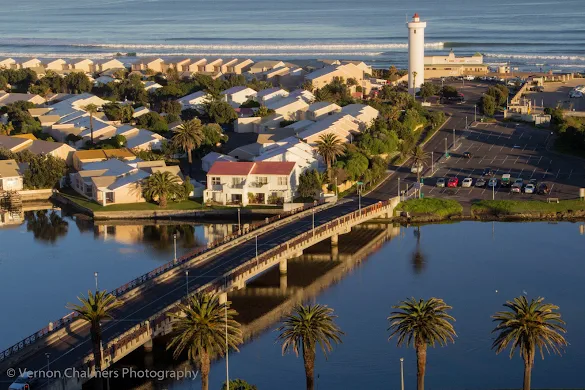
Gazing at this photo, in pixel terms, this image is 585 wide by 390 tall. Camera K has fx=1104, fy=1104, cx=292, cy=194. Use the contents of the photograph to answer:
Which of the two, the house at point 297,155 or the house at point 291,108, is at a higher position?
the house at point 291,108

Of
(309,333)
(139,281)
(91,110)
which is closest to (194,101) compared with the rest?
(91,110)

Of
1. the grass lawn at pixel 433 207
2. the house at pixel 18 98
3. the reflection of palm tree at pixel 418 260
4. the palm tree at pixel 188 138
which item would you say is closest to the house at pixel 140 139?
the palm tree at pixel 188 138

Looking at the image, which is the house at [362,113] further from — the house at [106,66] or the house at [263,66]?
the house at [106,66]

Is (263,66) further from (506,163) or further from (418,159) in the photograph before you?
(418,159)

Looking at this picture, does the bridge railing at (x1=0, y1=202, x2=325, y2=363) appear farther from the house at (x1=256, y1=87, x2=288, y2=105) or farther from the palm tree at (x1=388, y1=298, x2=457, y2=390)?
the house at (x1=256, y1=87, x2=288, y2=105)

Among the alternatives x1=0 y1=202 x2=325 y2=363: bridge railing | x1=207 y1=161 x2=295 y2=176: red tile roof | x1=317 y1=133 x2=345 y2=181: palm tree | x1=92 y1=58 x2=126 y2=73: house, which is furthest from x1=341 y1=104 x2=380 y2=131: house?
x1=92 y1=58 x2=126 y2=73: house
